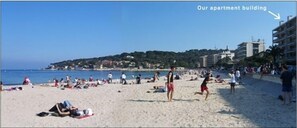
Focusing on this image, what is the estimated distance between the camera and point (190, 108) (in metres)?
12.5

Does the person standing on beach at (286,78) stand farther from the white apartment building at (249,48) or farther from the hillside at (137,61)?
the white apartment building at (249,48)

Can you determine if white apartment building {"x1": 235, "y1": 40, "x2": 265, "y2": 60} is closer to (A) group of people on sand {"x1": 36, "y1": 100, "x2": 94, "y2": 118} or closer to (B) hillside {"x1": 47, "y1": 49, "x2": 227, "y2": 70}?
(B) hillside {"x1": 47, "y1": 49, "x2": 227, "y2": 70}

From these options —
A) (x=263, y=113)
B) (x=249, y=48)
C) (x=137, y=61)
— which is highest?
(x=249, y=48)

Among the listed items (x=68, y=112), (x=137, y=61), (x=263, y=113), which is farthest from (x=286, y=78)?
(x=137, y=61)

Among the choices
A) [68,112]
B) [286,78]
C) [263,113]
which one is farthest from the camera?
[286,78]

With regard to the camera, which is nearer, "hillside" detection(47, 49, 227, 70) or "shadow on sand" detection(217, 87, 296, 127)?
"shadow on sand" detection(217, 87, 296, 127)

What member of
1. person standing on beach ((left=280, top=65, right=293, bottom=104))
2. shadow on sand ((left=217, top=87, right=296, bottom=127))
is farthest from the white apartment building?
person standing on beach ((left=280, top=65, right=293, bottom=104))

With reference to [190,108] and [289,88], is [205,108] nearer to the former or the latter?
[190,108]

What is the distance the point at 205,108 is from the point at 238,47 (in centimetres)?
14718

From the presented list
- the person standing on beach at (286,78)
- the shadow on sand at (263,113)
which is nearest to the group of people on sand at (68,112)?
the shadow on sand at (263,113)

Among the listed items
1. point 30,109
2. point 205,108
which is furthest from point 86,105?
point 205,108

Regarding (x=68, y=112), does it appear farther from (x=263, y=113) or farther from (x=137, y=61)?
(x=137, y=61)

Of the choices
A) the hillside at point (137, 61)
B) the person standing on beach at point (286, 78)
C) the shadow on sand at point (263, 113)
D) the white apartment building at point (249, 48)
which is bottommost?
the shadow on sand at point (263, 113)

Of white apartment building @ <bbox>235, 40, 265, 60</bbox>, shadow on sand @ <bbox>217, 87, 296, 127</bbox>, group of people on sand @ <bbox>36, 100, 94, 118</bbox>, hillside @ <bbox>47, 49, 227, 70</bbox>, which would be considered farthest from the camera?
white apartment building @ <bbox>235, 40, 265, 60</bbox>
